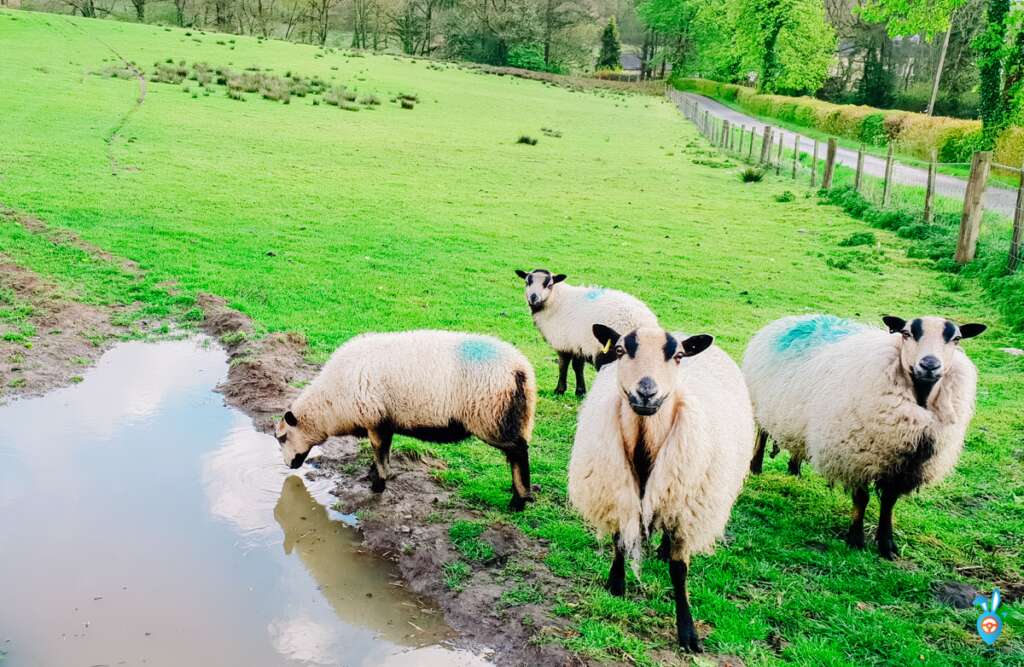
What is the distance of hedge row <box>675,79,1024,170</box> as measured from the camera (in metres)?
25.1

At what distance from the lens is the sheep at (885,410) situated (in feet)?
18.0

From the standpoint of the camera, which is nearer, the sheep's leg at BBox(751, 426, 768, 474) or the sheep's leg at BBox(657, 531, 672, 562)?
the sheep's leg at BBox(657, 531, 672, 562)

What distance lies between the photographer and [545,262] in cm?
1414

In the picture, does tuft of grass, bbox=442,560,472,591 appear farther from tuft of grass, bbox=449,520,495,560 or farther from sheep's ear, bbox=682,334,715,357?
sheep's ear, bbox=682,334,715,357

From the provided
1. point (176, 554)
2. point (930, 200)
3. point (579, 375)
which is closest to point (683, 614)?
point (176, 554)

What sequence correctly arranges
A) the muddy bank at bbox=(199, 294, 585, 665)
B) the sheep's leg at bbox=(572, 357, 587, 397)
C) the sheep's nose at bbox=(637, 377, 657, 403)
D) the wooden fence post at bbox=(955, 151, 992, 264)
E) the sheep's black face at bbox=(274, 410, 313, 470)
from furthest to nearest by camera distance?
the wooden fence post at bbox=(955, 151, 992, 264) < the sheep's leg at bbox=(572, 357, 587, 397) < the sheep's black face at bbox=(274, 410, 313, 470) < the muddy bank at bbox=(199, 294, 585, 665) < the sheep's nose at bbox=(637, 377, 657, 403)

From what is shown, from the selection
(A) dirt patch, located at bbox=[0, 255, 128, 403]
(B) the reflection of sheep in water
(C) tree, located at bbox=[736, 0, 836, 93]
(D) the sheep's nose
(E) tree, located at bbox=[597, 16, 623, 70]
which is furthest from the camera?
(E) tree, located at bbox=[597, 16, 623, 70]

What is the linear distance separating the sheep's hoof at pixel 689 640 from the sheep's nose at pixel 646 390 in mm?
1664

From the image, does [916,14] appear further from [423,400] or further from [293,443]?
[293,443]

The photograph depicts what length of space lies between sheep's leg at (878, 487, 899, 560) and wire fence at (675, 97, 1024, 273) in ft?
28.2

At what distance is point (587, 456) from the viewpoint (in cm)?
503

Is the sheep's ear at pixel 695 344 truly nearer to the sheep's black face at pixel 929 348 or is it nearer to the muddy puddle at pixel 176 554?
the sheep's black face at pixel 929 348

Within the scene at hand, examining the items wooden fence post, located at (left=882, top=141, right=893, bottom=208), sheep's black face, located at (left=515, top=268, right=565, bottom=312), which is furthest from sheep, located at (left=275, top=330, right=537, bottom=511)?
wooden fence post, located at (left=882, top=141, right=893, bottom=208)

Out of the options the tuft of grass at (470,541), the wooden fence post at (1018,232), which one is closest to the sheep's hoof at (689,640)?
the tuft of grass at (470,541)
